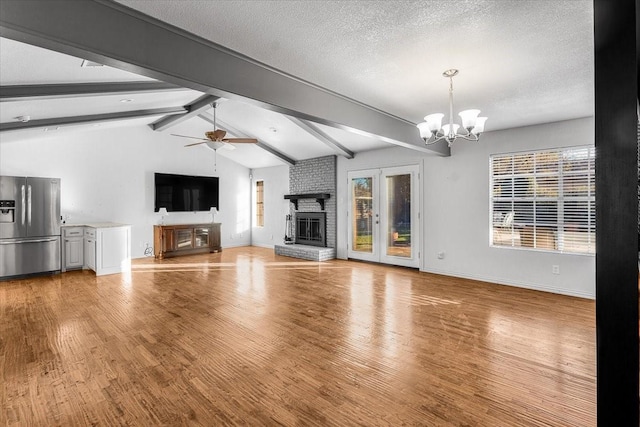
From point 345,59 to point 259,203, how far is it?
8.08 metres

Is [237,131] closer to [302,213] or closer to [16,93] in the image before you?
[302,213]

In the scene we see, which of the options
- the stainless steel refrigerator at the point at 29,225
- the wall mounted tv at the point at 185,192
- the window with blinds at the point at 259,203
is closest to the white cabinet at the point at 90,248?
the stainless steel refrigerator at the point at 29,225

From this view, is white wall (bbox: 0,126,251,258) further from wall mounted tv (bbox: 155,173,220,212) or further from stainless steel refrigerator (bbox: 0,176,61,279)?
stainless steel refrigerator (bbox: 0,176,61,279)

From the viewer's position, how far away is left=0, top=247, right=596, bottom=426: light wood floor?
2061 millimetres

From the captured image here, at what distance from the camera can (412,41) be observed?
257 cm

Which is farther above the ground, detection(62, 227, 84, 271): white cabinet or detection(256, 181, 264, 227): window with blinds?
detection(256, 181, 264, 227): window with blinds

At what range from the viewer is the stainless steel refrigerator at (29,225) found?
558 cm

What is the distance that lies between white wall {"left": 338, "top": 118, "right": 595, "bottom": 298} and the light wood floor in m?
0.39

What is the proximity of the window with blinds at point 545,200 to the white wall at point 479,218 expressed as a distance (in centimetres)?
14

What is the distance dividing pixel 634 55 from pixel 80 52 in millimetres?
2769

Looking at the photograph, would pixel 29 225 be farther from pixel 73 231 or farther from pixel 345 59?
pixel 345 59

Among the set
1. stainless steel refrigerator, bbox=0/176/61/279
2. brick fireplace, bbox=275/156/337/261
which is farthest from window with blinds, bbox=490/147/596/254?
→ stainless steel refrigerator, bbox=0/176/61/279

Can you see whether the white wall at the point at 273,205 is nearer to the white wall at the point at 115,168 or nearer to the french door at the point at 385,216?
the white wall at the point at 115,168

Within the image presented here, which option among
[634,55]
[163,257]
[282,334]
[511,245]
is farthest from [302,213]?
[634,55]
